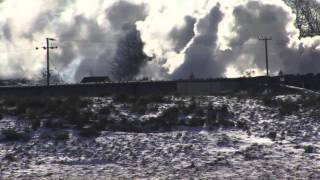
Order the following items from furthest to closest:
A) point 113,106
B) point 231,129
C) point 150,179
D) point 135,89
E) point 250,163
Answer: point 135,89
point 113,106
point 231,129
point 250,163
point 150,179

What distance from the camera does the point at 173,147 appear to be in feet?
50.0

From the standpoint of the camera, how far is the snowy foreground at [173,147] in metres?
12.8

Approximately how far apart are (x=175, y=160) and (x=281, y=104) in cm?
1047

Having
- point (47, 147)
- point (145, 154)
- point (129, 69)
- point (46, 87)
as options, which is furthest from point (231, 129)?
point (129, 69)

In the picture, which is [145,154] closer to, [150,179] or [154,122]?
[150,179]

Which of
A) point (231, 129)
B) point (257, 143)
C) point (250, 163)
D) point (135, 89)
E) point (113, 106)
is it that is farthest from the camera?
point (135, 89)

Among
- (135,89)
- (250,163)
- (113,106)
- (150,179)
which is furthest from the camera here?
(135,89)

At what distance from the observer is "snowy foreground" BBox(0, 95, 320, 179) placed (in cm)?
1275

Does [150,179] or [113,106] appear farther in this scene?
[113,106]

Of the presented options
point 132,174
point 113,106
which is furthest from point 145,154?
point 113,106

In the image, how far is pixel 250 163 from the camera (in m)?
13.5

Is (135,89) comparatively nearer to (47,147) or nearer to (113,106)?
(113,106)

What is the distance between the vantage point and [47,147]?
50.6 feet

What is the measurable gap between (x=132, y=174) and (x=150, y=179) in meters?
0.69
